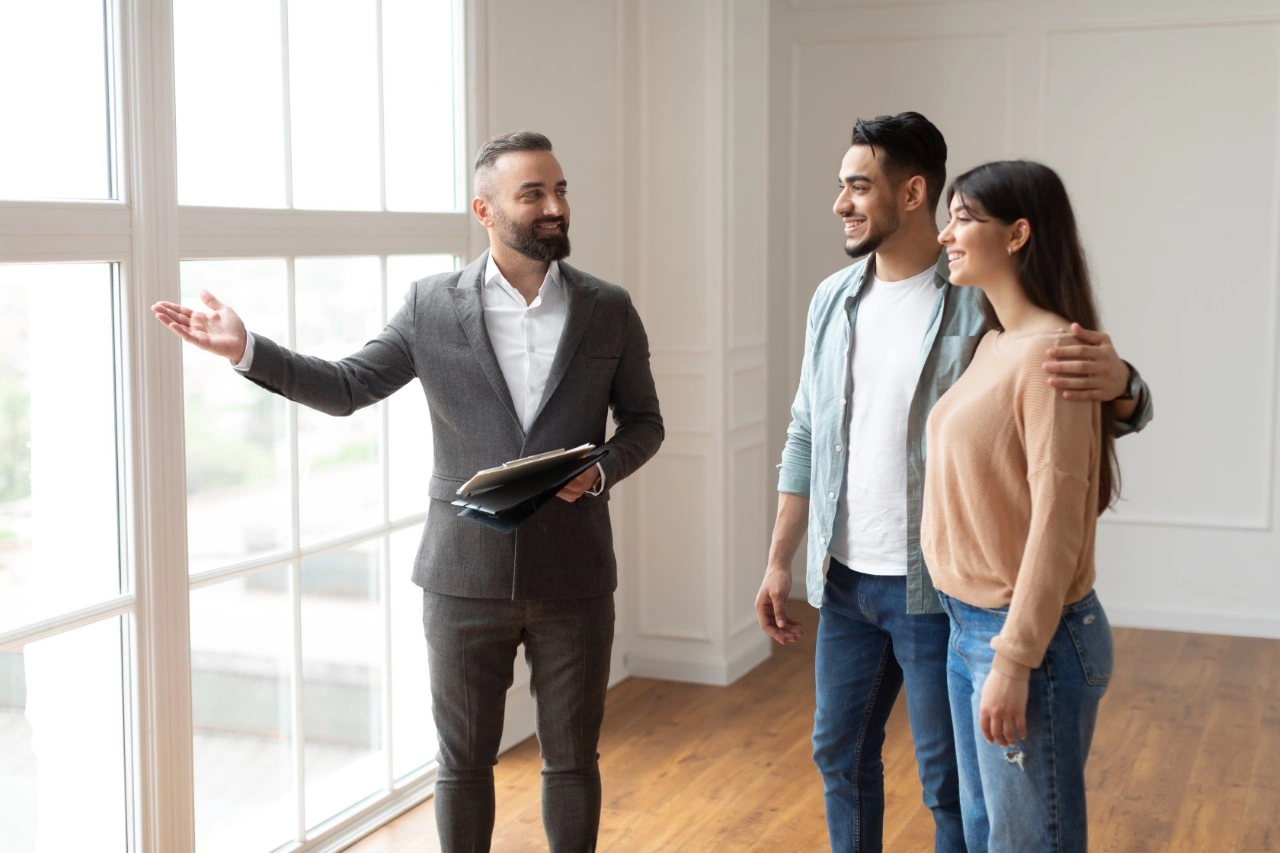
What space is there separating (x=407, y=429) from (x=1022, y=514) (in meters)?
2.08

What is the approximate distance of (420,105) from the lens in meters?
3.53

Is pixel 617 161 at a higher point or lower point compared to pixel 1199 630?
higher

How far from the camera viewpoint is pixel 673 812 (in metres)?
3.55

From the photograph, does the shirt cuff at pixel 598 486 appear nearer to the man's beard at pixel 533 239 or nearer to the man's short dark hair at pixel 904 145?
the man's beard at pixel 533 239

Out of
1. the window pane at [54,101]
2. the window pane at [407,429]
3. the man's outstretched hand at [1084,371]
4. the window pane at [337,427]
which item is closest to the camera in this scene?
the man's outstretched hand at [1084,371]

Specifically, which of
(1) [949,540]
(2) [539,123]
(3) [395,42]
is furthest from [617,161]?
(1) [949,540]

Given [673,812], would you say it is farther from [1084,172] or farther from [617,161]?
[1084,172]

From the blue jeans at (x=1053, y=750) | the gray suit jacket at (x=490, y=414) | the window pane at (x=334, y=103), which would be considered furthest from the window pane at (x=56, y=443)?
the blue jeans at (x=1053, y=750)

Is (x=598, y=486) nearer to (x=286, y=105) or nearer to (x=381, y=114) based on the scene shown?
(x=286, y=105)

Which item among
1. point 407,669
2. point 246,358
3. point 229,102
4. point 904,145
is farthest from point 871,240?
point 407,669

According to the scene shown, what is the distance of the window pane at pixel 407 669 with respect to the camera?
354cm

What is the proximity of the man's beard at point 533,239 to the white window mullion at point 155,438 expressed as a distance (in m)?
0.68

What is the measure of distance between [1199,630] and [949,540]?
13.1 feet

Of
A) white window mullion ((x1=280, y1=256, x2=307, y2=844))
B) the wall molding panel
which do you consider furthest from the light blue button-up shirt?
the wall molding panel
